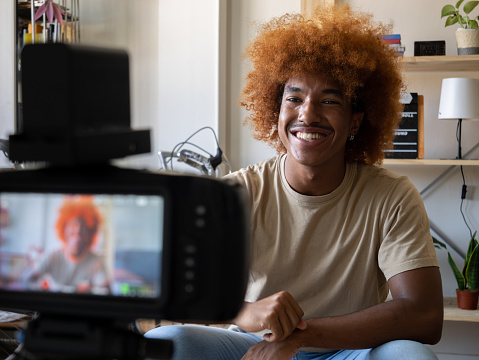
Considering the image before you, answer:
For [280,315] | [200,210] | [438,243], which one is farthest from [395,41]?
[200,210]

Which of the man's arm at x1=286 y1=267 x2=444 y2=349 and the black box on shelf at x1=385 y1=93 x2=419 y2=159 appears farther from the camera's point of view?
the black box on shelf at x1=385 y1=93 x2=419 y2=159

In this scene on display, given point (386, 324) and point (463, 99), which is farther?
point (463, 99)

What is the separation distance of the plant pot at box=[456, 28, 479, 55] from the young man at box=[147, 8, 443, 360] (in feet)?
3.52

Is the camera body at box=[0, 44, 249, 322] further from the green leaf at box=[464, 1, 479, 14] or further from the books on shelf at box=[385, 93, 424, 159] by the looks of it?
the green leaf at box=[464, 1, 479, 14]

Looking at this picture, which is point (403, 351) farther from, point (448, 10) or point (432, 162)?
point (448, 10)

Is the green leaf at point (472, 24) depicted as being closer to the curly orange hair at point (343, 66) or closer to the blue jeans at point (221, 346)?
the curly orange hair at point (343, 66)

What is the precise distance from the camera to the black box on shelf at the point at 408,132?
273cm

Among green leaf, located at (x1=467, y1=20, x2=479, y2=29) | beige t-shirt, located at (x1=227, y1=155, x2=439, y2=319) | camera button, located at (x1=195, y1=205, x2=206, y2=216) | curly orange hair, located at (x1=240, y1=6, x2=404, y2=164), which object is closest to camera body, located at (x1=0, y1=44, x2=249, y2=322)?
camera button, located at (x1=195, y1=205, x2=206, y2=216)

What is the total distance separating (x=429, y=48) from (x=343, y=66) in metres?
1.31

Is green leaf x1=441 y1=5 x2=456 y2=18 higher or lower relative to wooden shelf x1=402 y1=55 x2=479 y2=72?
higher

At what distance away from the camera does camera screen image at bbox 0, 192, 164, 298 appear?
565 millimetres

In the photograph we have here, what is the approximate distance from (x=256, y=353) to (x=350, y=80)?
708 millimetres

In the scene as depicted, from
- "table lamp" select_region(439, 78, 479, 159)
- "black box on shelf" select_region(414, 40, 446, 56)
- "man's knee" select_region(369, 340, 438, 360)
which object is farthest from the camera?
"black box on shelf" select_region(414, 40, 446, 56)

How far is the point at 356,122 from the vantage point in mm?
1712
